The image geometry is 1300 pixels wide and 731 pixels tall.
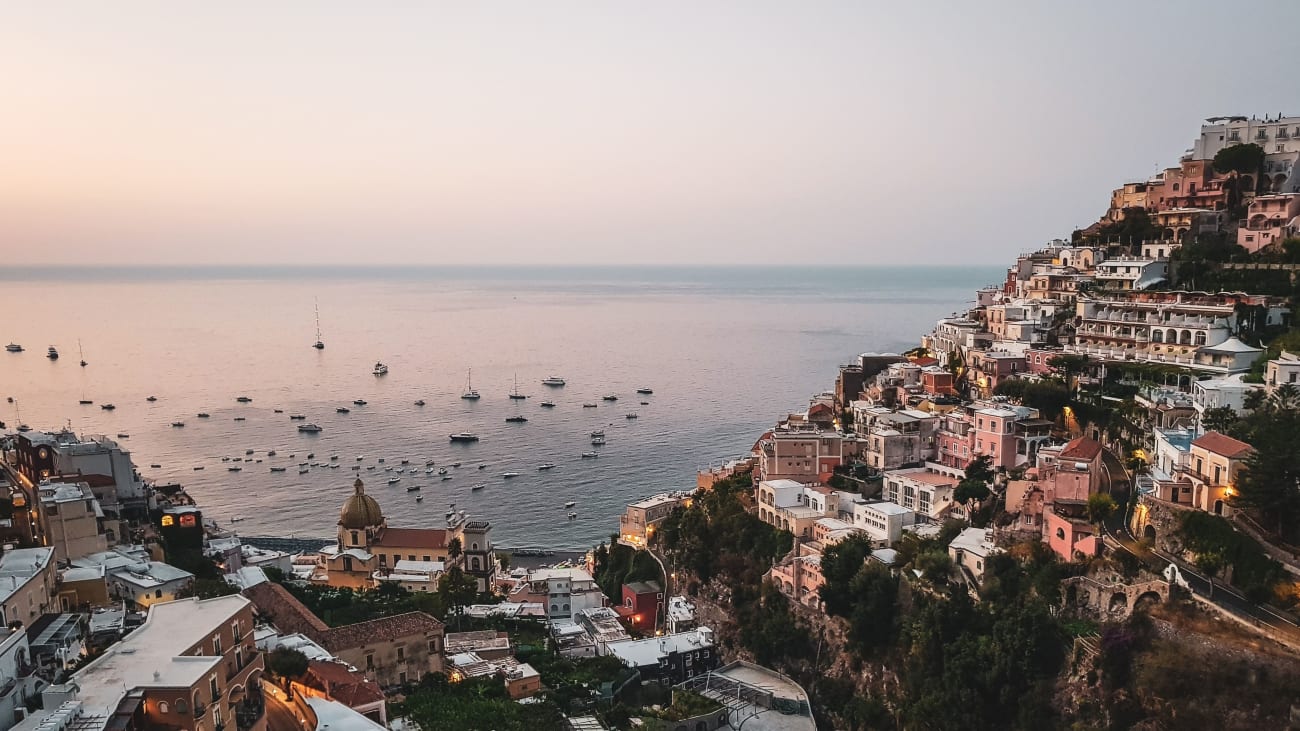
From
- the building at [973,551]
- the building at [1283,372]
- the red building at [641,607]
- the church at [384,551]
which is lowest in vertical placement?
the red building at [641,607]

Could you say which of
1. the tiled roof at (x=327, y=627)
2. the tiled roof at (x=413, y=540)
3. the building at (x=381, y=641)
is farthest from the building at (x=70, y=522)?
the tiled roof at (x=413, y=540)

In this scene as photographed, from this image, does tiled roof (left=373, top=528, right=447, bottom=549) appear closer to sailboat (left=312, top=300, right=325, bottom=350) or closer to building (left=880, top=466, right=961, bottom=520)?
building (left=880, top=466, right=961, bottom=520)

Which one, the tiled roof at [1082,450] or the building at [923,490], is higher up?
the tiled roof at [1082,450]

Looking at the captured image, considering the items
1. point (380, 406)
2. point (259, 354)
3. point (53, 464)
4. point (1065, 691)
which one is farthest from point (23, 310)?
point (1065, 691)

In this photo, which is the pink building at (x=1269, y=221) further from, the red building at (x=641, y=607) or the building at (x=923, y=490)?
the red building at (x=641, y=607)

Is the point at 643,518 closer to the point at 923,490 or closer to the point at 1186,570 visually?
the point at 923,490

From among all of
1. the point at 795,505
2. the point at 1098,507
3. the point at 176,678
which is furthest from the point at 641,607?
the point at 176,678

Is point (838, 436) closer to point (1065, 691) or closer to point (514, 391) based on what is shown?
point (1065, 691)
